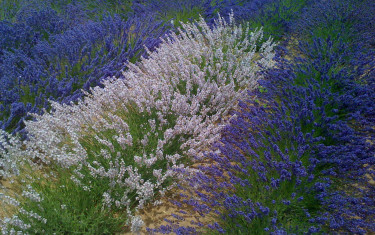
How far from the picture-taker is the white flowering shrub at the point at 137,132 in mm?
2016

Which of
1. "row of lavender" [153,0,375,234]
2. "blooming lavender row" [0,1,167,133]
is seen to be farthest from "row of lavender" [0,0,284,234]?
"blooming lavender row" [0,1,167,133]

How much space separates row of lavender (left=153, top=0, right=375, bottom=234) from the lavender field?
1 cm

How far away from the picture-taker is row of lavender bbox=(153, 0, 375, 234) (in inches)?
70.5

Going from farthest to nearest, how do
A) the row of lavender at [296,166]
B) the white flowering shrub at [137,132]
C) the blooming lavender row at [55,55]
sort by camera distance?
the blooming lavender row at [55,55] < the white flowering shrub at [137,132] < the row of lavender at [296,166]

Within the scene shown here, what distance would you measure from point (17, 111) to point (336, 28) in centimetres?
454

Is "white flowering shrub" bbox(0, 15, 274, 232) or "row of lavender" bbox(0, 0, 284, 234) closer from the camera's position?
"row of lavender" bbox(0, 0, 284, 234)

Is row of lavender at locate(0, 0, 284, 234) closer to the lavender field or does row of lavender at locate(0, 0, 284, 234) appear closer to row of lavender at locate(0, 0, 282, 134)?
the lavender field

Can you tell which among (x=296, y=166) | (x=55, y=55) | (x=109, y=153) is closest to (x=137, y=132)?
(x=109, y=153)

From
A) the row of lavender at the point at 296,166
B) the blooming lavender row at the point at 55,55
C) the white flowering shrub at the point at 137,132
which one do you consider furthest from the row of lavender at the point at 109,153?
the blooming lavender row at the point at 55,55

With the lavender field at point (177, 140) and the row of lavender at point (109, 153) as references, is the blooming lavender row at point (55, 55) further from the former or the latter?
the row of lavender at point (109, 153)

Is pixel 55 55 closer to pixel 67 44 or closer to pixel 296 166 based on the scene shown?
pixel 67 44

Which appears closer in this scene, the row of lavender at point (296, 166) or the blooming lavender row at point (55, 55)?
the row of lavender at point (296, 166)

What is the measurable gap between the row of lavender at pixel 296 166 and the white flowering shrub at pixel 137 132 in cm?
24

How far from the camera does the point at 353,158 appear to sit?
6.82 ft
